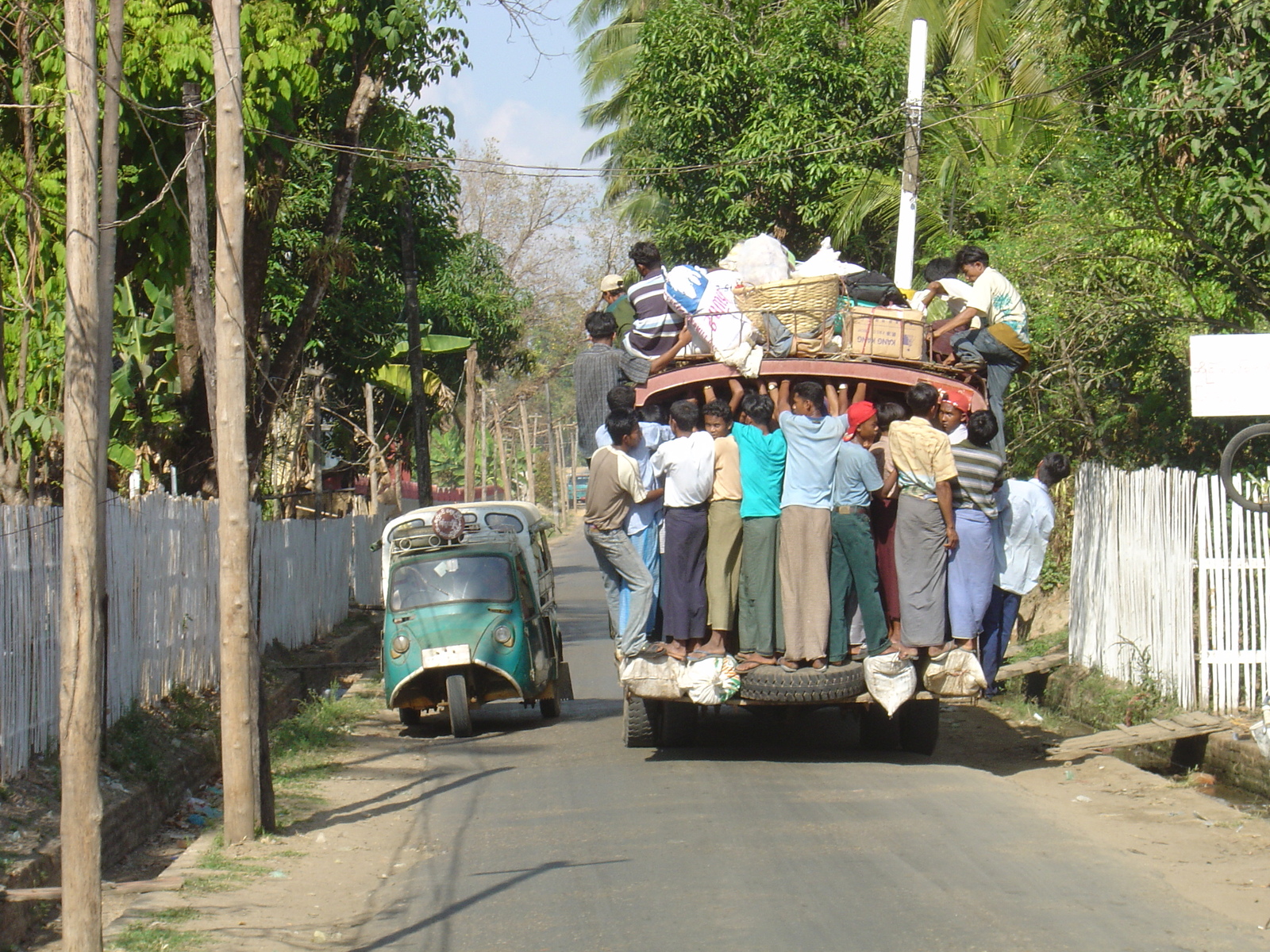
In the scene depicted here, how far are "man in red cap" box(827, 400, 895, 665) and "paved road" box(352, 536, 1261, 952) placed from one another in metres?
0.97

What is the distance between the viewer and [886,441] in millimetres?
9352

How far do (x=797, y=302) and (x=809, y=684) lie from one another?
274 cm

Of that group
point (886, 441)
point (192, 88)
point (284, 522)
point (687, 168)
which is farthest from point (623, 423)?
point (687, 168)

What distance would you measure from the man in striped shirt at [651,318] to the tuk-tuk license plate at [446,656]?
3.74m

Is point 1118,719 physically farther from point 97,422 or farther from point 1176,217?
point 97,422

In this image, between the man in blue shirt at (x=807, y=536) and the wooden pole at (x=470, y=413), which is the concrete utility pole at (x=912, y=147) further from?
the wooden pole at (x=470, y=413)

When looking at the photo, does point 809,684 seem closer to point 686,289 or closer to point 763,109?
point 686,289

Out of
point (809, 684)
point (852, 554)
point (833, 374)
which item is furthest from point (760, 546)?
point (833, 374)

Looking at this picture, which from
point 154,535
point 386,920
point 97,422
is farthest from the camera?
point 154,535

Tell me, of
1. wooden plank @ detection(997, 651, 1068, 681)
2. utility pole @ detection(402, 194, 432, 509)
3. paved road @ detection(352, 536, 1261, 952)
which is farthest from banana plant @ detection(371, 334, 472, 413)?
paved road @ detection(352, 536, 1261, 952)

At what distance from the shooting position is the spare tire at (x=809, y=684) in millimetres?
9047

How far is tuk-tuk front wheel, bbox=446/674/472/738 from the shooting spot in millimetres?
12789

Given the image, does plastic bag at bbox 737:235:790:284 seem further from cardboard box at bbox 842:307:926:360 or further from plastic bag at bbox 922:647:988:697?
plastic bag at bbox 922:647:988:697

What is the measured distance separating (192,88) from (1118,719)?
9098 mm
